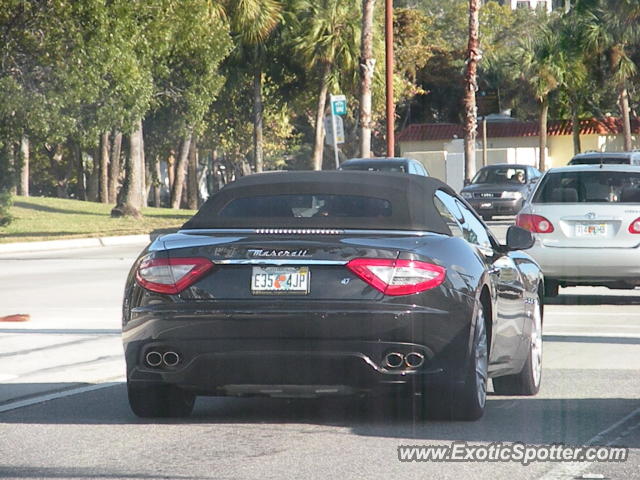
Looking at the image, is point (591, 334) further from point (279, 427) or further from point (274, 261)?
point (274, 261)

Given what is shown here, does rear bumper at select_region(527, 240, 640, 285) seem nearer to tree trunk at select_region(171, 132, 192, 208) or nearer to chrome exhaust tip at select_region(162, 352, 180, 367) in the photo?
chrome exhaust tip at select_region(162, 352, 180, 367)

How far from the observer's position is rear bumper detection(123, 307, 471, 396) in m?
7.71

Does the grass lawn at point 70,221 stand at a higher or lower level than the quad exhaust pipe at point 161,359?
higher

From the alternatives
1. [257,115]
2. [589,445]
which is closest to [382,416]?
[589,445]

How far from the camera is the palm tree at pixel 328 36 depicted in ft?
169

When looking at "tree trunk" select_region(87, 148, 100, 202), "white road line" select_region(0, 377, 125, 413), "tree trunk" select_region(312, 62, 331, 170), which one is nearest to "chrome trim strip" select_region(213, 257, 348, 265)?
"white road line" select_region(0, 377, 125, 413)

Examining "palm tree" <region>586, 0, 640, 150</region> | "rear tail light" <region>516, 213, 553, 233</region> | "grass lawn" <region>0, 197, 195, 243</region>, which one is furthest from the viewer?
"palm tree" <region>586, 0, 640, 150</region>

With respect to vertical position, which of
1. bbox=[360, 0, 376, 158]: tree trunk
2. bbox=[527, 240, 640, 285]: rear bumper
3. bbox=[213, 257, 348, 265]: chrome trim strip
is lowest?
bbox=[527, 240, 640, 285]: rear bumper

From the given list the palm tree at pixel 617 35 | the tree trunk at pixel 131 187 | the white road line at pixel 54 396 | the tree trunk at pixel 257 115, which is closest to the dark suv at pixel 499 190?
the tree trunk at pixel 131 187

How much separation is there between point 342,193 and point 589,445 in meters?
2.30

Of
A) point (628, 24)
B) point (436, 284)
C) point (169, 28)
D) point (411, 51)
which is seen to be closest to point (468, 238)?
point (436, 284)

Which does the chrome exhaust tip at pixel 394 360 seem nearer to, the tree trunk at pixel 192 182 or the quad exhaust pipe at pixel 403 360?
the quad exhaust pipe at pixel 403 360

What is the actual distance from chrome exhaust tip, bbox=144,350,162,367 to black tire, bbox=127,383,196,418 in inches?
8.8

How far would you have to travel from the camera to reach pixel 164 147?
69.6 m
